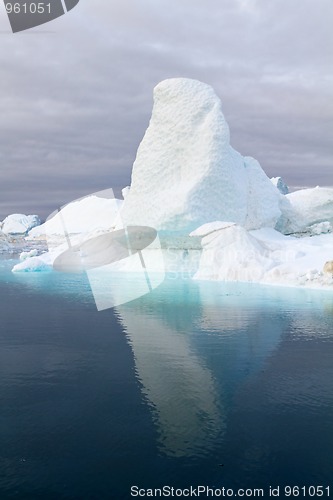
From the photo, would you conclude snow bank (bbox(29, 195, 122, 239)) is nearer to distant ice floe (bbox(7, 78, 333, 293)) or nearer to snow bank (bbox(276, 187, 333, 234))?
snow bank (bbox(276, 187, 333, 234))

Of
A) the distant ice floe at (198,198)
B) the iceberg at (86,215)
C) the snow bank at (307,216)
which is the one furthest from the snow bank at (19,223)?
the snow bank at (307,216)

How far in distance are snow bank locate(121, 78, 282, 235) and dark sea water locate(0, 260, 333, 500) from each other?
19567 mm

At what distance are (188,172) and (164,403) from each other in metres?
31.0

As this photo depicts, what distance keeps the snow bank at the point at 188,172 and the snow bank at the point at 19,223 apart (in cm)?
12206

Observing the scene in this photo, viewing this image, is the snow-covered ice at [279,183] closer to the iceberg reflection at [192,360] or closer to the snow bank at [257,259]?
the snow bank at [257,259]

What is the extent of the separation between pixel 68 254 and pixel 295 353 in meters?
46.0

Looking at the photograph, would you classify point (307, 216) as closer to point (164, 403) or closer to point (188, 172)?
point (188, 172)

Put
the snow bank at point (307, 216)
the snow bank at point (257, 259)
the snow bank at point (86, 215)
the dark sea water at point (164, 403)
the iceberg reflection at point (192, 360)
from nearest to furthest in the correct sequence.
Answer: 1. the dark sea water at point (164, 403)
2. the iceberg reflection at point (192, 360)
3. the snow bank at point (257, 259)
4. the snow bank at point (307, 216)
5. the snow bank at point (86, 215)

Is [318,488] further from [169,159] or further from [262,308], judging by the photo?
[169,159]

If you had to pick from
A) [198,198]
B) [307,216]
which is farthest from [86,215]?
[198,198]

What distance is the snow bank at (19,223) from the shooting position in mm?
156500

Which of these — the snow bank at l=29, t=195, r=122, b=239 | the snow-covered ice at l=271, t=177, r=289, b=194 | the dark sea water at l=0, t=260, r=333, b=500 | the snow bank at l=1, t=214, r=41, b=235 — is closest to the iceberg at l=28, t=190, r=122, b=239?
Answer: the snow bank at l=29, t=195, r=122, b=239

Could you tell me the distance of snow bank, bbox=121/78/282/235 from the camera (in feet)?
125

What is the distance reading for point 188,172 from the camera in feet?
129
